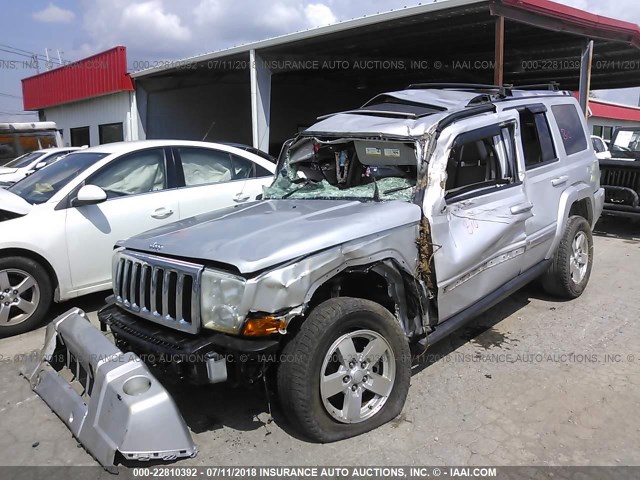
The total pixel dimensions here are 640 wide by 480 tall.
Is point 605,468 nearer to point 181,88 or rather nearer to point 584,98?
point 584,98

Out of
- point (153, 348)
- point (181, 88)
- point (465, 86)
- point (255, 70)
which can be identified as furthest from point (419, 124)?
point (181, 88)

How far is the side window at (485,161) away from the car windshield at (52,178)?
3.57 metres

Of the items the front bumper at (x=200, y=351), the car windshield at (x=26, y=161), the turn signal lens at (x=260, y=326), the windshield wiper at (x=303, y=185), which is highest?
the car windshield at (x=26, y=161)

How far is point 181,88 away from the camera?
63.7 ft

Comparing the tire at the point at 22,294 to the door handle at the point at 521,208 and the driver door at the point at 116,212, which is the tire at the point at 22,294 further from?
the door handle at the point at 521,208

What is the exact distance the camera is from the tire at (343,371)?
111 inches

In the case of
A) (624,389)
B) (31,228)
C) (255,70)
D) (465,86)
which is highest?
(255,70)

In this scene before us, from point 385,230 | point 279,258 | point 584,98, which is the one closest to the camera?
→ point 279,258

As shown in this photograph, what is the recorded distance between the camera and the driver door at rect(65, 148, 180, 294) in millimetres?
5027

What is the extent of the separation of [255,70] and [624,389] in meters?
11.4

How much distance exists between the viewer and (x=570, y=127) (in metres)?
5.47

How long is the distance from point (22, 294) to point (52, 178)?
1312 millimetres

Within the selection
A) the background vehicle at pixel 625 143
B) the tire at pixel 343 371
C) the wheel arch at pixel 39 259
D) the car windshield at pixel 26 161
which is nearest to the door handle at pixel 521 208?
the tire at pixel 343 371

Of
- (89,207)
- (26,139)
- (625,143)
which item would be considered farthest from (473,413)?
(26,139)
